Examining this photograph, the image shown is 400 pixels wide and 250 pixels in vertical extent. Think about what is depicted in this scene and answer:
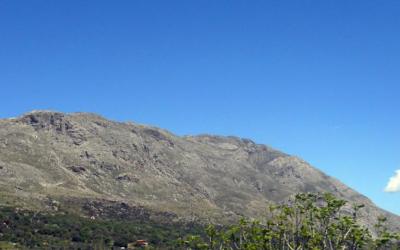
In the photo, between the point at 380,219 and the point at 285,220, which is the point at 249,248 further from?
the point at 380,219

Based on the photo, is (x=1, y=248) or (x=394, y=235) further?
(x=1, y=248)

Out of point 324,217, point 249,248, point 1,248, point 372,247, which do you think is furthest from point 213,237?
point 1,248

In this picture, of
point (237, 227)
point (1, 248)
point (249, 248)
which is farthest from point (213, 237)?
point (1, 248)

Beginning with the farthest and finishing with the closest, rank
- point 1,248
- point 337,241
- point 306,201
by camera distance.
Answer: point 1,248 < point 306,201 < point 337,241

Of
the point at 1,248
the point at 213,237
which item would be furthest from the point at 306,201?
the point at 1,248

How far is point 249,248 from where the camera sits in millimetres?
51812

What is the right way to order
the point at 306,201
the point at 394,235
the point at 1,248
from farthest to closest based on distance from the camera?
the point at 1,248 < the point at 306,201 < the point at 394,235

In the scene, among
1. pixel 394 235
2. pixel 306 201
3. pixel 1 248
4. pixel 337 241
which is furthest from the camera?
pixel 1 248

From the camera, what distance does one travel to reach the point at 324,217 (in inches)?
2130

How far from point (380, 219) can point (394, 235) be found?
75.6 inches

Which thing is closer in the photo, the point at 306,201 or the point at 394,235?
the point at 394,235

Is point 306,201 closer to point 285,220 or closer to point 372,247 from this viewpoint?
point 285,220

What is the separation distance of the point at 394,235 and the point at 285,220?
1113 centimetres

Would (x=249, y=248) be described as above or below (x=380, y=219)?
below
